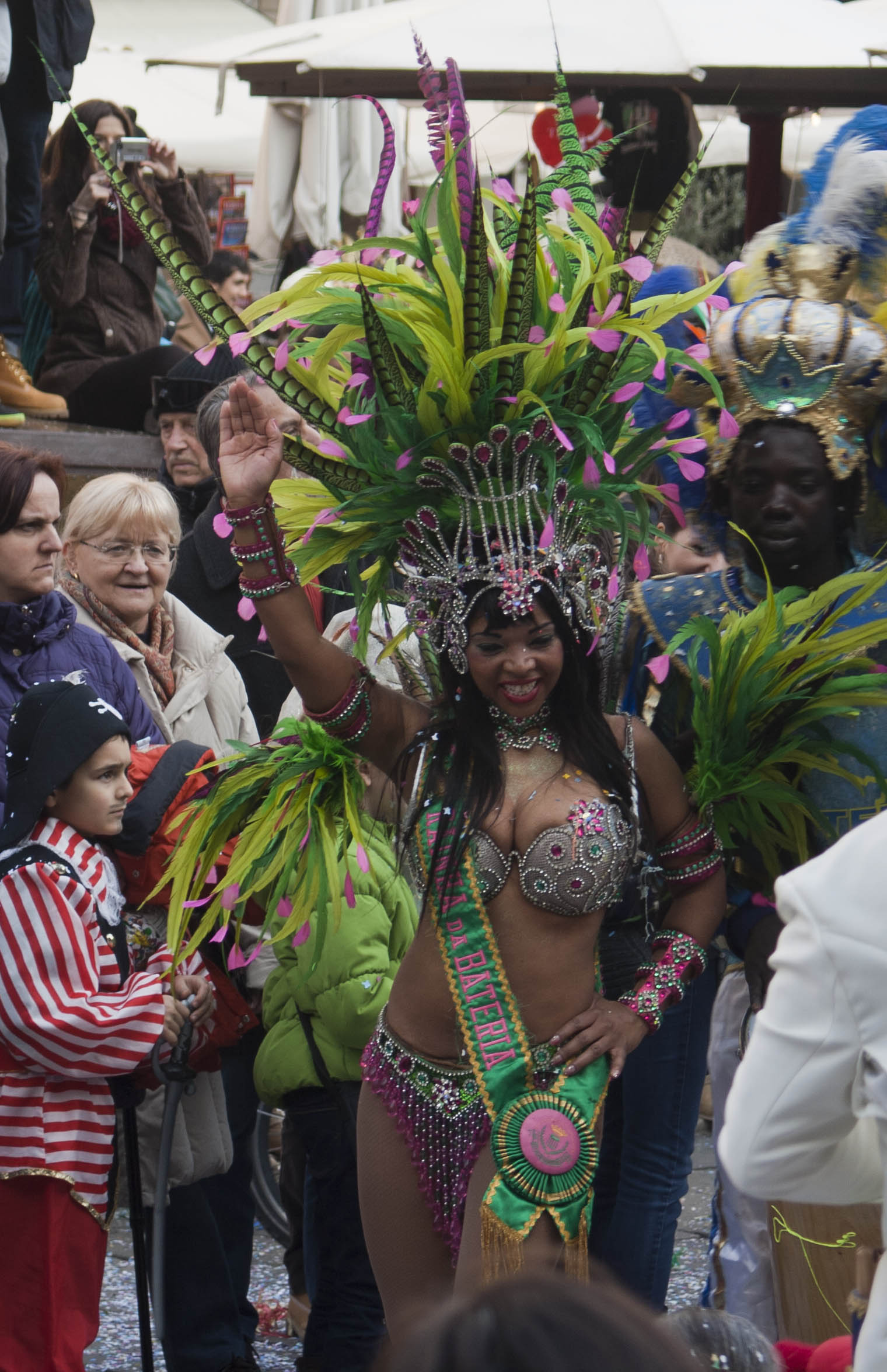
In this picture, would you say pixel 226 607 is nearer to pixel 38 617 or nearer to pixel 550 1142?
pixel 38 617

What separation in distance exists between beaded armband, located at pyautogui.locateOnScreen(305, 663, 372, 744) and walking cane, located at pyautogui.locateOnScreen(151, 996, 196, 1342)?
1000mm

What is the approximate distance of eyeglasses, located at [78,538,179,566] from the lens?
174 inches

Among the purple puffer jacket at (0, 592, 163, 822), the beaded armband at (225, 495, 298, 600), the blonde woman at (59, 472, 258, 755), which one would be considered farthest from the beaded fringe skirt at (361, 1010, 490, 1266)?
the blonde woman at (59, 472, 258, 755)

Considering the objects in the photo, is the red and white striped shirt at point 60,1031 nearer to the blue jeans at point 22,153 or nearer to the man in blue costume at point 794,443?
the man in blue costume at point 794,443

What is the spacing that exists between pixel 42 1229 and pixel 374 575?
146cm

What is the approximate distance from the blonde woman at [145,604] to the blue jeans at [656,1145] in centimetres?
→ 152

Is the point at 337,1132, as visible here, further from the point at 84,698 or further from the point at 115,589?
the point at 115,589

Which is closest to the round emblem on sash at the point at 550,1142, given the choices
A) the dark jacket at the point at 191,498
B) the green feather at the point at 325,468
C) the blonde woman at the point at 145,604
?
the green feather at the point at 325,468

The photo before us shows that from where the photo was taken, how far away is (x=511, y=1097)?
2854 mm

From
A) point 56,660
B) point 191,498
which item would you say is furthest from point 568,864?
point 191,498

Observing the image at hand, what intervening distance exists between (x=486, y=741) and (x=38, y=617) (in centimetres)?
150

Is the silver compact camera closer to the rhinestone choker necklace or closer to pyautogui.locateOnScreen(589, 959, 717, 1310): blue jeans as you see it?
the rhinestone choker necklace

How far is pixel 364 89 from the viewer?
7.10 metres

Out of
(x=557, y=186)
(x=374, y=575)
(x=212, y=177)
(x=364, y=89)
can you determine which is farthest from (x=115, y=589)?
(x=212, y=177)
